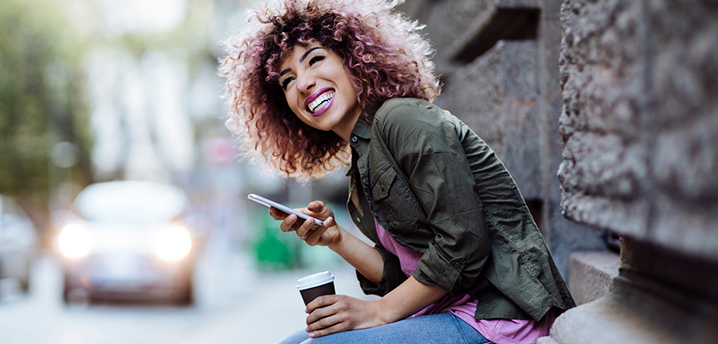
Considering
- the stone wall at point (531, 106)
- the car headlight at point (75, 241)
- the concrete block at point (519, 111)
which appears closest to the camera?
the stone wall at point (531, 106)

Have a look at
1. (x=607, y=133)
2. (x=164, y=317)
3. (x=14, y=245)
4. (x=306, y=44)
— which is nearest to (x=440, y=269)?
(x=607, y=133)

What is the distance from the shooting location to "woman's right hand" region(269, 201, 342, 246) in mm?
1820

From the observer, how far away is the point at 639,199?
81 centimetres

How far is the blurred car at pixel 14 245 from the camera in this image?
881cm

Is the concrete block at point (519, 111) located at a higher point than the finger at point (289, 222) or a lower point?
higher

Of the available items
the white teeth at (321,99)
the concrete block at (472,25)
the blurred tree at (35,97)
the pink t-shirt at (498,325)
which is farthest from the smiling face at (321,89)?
the blurred tree at (35,97)

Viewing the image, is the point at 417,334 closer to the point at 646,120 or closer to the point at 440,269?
the point at 440,269

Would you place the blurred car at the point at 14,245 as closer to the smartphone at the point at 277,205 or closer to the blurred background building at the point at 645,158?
the smartphone at the point at 277,205

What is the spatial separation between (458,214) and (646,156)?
2.31 feet

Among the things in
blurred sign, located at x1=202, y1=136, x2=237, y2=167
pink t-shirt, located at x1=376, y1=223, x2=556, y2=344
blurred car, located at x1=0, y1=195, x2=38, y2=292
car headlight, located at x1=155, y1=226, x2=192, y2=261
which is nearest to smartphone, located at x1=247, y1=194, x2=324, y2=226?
pink t-shirt, located at x1=376, y1=223, x2=556, y2=344

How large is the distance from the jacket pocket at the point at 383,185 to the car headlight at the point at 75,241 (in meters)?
7.07

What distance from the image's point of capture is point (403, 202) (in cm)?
160

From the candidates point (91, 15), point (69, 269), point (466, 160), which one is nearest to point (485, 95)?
point (466, 160)

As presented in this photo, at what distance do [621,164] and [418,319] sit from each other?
0.85 metres
